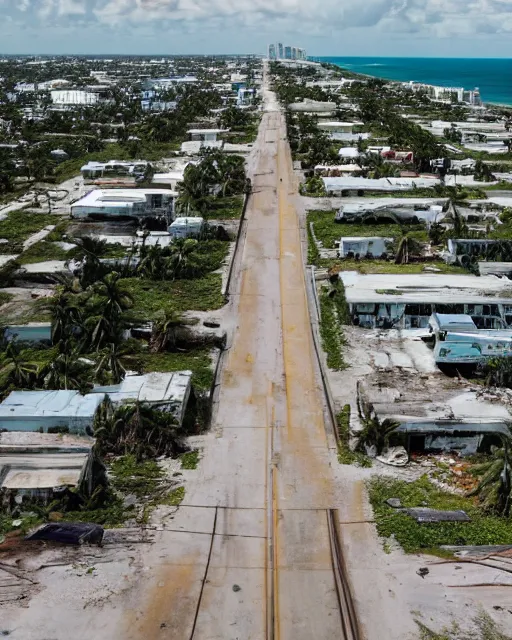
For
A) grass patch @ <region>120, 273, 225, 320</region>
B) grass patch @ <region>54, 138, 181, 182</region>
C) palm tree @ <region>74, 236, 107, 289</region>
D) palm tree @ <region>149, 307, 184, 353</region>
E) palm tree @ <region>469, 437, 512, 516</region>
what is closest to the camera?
palm tree @ <region>469, 437, 512, 516</region>

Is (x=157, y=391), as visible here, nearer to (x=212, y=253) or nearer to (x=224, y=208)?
(x=212, y=253)

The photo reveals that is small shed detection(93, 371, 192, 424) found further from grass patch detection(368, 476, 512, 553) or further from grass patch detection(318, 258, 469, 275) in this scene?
grass patch detection(318, 258, 469, 275)

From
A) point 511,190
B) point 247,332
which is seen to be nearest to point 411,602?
point 247,332

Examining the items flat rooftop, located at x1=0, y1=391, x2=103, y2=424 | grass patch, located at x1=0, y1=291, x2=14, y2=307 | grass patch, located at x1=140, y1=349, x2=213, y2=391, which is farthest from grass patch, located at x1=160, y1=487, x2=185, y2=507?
grass patch, located at x1=0, y1=291, x2=14, y2=307

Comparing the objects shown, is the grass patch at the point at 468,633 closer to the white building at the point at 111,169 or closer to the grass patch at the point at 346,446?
the grass patch at the point at 346,446

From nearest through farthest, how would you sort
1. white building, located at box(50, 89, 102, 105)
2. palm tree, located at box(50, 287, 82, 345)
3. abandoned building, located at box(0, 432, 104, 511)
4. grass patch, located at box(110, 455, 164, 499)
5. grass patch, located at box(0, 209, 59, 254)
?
abandoned building, located at box(0, 432, 104, 511)
grass patch, located at box(110, 455, 164, 499)
palm tree, located at box(50, 287, 82, 345)
grass patch, located at box(0, 209, 59, 254)
white building, located at box(50, 89, 102, 105)

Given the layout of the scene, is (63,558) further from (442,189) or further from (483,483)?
(442,189)
